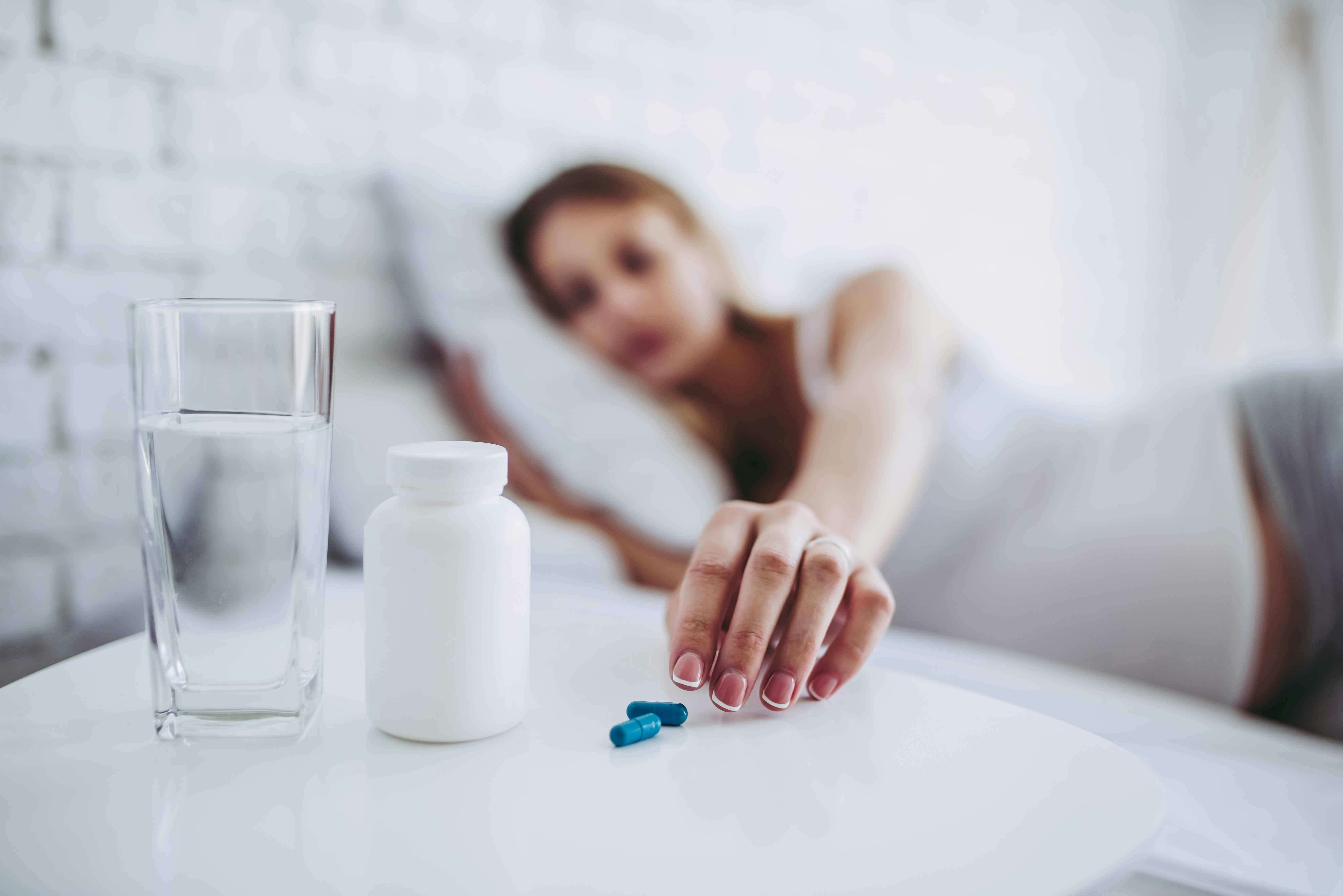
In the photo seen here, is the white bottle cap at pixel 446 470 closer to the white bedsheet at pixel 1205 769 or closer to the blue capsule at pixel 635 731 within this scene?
the blue capsule at pixel 635 731

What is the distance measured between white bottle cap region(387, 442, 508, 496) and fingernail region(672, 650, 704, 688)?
0.45 ft

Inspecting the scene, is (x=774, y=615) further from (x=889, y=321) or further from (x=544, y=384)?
(x=889, y=321)

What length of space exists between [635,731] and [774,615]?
0.32ft

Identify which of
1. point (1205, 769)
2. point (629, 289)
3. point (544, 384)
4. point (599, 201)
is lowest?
point (1205, 769)

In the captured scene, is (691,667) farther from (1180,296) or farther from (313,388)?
(1180,296)

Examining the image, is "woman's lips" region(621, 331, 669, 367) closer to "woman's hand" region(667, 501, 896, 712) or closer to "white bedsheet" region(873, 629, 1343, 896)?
"white bedsheet" region(873, 629, 1343, 896)

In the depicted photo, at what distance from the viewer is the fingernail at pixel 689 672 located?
1.49 ft

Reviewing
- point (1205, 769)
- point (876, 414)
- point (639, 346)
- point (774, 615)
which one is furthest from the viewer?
point (639, 346)

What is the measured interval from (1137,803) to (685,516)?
2.23ft

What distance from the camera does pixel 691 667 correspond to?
456 mm

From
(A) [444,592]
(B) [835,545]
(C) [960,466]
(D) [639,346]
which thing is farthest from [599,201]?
(A) [444,592]

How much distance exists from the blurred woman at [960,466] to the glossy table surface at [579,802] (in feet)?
0.42

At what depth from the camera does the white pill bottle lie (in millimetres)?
376

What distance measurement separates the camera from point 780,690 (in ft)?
1.48
